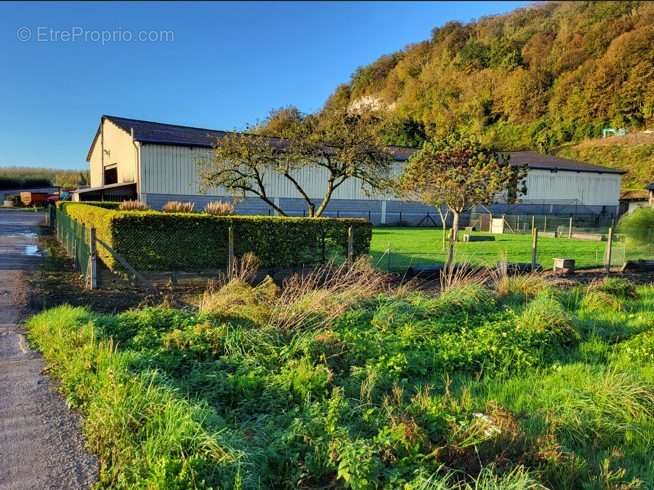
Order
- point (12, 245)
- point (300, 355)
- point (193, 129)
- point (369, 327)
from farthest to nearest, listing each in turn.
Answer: point (193, 129)
point (12, 245)
point (369, 327)
point (300, 355)

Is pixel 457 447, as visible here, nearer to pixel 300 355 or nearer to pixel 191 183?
pixel 300 355

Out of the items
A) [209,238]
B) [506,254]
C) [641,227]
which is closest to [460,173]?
[506,254]

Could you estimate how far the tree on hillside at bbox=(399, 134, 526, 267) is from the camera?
41.2ft

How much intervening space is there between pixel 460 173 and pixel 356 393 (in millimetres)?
10010

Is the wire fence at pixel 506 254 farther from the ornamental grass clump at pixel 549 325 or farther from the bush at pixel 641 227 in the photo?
the ornamental grass clump at pixel 549 325

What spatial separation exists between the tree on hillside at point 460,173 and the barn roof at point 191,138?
6195mm

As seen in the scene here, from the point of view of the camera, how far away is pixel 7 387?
420cm

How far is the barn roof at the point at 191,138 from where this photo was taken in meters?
26.0

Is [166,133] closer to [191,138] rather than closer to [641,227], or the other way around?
[191,138]

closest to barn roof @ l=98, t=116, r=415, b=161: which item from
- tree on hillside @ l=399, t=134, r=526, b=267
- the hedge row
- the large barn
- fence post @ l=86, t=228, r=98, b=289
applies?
the large barn

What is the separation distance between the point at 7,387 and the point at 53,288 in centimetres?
524

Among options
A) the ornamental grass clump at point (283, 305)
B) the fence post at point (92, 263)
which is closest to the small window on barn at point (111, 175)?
the fence post at point (92, 263)

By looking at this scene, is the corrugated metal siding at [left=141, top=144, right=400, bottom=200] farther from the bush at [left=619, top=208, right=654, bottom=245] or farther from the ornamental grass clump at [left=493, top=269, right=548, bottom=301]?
the ornamental grass clump at [left=493, top=269, right=548, bottom=301]

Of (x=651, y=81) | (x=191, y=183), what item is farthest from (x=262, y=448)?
(x=651, y=81)
